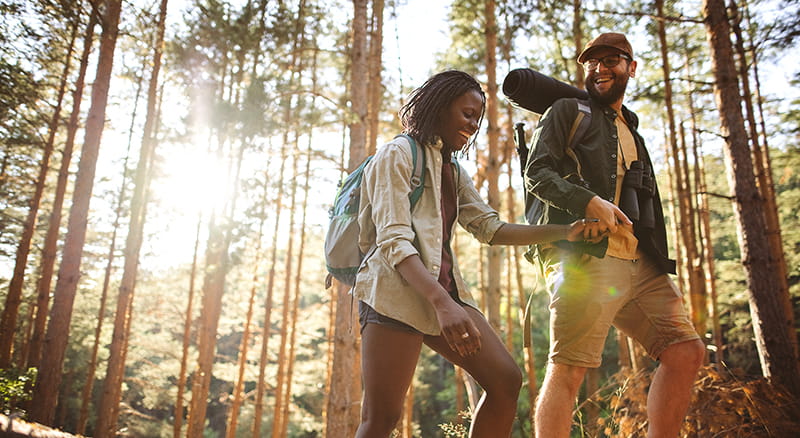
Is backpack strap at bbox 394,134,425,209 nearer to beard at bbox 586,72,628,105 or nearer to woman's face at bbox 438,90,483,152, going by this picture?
woman's face at bbox 438,90,483,152

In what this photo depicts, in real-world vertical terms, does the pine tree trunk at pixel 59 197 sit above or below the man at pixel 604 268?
above

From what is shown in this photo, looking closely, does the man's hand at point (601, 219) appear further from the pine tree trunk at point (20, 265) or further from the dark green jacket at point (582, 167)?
the pine tree trunk at point (20, 265)

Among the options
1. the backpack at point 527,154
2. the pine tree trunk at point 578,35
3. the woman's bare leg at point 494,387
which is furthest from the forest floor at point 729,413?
the pine tree trunk at point 578,35

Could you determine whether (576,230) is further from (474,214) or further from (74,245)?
(74,245)

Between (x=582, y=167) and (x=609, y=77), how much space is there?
1.87 ft

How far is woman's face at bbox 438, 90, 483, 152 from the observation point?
2.16 meters

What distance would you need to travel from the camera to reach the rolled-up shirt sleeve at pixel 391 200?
181 centimetres

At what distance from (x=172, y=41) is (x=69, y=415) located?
22.0 metres

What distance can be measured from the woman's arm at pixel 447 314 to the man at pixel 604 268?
30.4 inches

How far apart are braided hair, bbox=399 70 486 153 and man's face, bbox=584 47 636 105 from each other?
2.96 feet

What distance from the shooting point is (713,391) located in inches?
145

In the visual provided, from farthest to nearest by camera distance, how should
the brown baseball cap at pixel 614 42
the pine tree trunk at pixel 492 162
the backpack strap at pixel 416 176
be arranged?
1. the pine tree trunk at pixel 492 162
2. the brown baseball cap at pixel 614 42
3. the backpack strap at pixel 416 176

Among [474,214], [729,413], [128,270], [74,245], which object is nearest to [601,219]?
[474,214]

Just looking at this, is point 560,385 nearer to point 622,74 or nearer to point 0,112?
point 622,74
